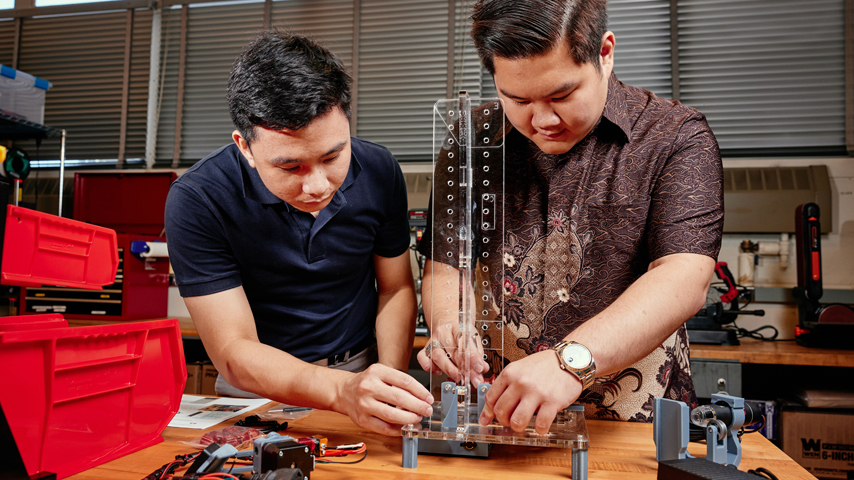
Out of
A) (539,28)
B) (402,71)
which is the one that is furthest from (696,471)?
(402,71)

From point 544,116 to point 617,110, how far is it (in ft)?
0.75

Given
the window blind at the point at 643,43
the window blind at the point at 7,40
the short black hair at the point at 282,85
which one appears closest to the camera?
the short black hair at the point at 282,85

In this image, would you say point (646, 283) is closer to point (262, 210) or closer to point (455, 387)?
point (455, 387)

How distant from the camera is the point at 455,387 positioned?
34.7 inches

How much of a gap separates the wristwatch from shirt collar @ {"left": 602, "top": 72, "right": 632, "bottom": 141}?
0.52 meters

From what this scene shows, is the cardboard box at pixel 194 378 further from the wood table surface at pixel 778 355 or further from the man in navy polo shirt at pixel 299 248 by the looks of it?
the wood table surface at pixel 778 355

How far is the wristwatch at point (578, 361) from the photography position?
2.72ft

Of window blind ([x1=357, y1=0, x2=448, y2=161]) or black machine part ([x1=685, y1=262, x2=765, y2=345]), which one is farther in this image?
window blind ([x1=357, y1=0, x2=448, y2=161])

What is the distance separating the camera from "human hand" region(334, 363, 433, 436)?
0.87m

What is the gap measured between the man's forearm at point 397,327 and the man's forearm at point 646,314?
23.6 inches

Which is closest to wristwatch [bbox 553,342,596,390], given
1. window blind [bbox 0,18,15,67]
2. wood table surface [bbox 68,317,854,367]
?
wood table surface [bbox 68,317,854,367]

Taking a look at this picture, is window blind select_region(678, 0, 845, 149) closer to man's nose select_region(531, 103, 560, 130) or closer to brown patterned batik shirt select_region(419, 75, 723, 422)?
brown patterned batik shirt select_region(419, 75, 723, 422)

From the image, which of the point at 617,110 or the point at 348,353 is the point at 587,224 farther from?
the point at 348,353

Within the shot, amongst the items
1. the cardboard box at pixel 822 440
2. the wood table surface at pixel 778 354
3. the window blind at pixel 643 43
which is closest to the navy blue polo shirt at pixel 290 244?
the wood table surface at pixel 778 354
